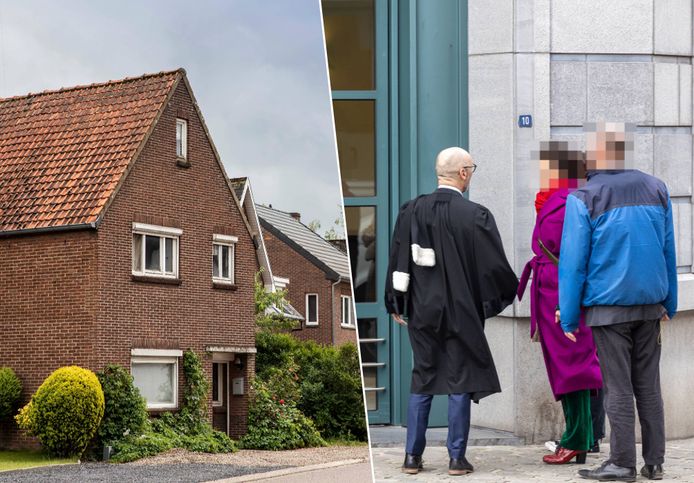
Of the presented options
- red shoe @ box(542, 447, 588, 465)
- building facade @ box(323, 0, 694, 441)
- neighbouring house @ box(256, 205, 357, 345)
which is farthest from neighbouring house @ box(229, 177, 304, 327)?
building facade @ box(323, 0, 694, 441)

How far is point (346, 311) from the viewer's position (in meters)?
2.80

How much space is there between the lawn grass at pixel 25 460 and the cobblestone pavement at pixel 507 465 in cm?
140

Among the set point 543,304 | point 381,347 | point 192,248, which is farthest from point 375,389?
point 192,248

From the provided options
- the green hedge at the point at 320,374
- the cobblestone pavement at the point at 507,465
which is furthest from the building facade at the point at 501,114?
the green hedge at the point at 320,374

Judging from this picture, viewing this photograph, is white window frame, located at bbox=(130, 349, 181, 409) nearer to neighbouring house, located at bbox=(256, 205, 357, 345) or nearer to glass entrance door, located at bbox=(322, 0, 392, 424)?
neighbouring house, located at bbox=(256, 205, 357, 345)

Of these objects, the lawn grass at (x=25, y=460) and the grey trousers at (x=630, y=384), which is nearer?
the lawn grass at (x=25, y=460)

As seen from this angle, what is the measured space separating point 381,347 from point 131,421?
2.40 meters

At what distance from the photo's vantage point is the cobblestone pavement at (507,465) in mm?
3828

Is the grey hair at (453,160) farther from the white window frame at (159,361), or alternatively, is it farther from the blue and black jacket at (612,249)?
the white window frame at (159,361)

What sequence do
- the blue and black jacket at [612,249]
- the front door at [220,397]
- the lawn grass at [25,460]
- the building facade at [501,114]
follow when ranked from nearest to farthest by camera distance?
the lawn grass at [25,460] → the front door at [220,397] → the blue and black jacket at [612,249] → the building facade at [501,114]

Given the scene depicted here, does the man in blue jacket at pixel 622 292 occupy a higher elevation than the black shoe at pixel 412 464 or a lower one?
higher

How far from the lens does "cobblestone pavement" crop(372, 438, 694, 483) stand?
3828 millimetres

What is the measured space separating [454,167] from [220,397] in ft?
4.90

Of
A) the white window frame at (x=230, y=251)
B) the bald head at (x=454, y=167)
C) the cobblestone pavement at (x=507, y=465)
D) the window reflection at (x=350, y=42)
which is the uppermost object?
the window reflection at (x=350, y=42)
